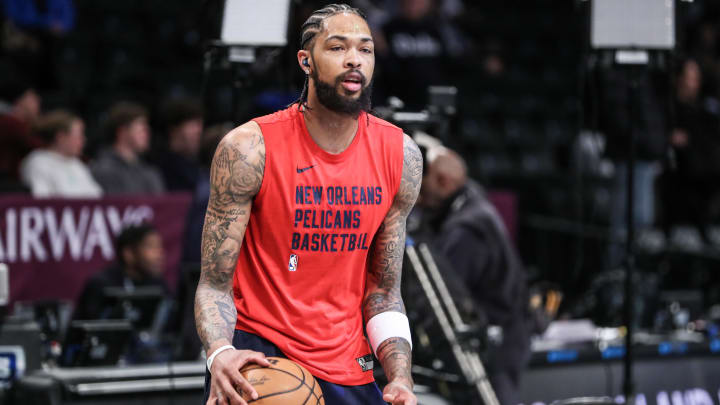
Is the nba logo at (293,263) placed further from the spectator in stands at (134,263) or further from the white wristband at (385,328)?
the spectator in stands at (134,263)

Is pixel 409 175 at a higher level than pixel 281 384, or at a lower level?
higher

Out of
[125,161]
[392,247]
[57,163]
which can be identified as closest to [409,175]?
[392,247]

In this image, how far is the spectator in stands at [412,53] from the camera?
9859 millimetres

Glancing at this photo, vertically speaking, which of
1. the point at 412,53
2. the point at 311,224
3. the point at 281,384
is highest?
the point at 412,53

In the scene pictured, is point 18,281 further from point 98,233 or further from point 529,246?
point 529,246

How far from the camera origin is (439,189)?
630 cm

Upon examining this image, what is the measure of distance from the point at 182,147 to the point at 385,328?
5764mm

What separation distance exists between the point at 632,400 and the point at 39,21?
679 centimetres

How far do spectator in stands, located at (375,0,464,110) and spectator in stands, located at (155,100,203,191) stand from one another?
6.50ft

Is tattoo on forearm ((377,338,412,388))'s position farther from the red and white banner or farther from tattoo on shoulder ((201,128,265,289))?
the red and white banner

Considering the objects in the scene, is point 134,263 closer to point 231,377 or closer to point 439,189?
point 439,189

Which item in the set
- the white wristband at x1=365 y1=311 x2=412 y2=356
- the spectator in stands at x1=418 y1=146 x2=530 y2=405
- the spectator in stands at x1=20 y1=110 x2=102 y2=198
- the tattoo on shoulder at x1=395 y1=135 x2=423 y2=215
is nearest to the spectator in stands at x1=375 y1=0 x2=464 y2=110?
the spectator in stands at x1=20 y1=110 x2=102 y2=198

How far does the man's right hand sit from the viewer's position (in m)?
2.85

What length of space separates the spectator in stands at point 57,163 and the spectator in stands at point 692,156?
5634 mm
